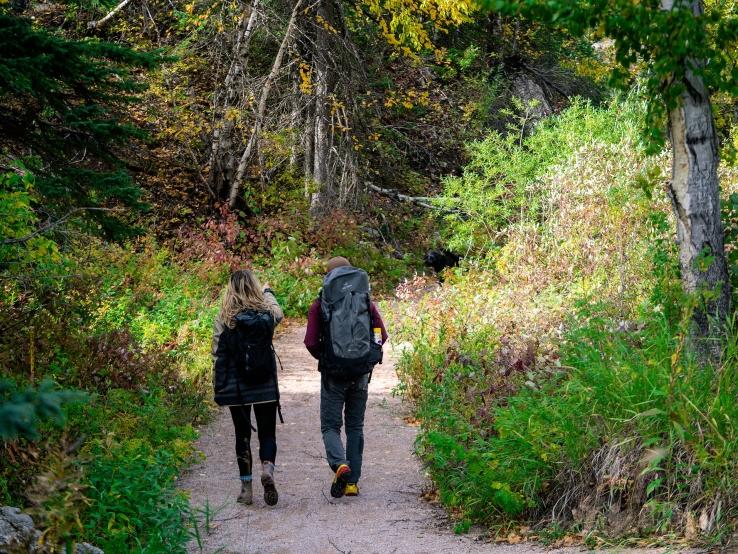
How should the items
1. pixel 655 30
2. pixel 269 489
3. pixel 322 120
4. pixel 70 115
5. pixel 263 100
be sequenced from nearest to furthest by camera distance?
pixel 655 30 → pixel 269 489 → pixel 70 115 → pixel 263 100 → pixel 322 120

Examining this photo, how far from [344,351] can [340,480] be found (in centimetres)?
104

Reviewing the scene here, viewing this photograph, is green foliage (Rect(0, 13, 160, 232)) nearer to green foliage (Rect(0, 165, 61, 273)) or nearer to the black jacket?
green foliage (Rect(0, 165, 61, 273))

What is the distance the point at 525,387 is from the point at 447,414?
0.72m

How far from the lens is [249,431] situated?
6910 millimetres

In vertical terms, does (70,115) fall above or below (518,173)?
above

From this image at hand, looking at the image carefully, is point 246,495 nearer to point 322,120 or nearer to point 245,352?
point 245,352

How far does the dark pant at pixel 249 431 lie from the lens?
22.5ft

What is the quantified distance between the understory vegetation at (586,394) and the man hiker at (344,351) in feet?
2.14

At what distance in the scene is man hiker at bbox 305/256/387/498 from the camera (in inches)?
264

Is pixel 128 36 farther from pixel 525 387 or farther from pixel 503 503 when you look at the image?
pixel 503 503

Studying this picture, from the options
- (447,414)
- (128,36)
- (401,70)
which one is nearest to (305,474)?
(447,414)

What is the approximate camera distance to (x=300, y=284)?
15.9 metres

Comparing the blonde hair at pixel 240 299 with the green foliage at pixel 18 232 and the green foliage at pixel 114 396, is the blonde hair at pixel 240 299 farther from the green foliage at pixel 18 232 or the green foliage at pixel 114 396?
the green foliage at pixel 18 232

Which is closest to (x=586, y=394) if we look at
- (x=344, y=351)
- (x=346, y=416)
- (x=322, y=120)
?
(x=344, y=351)
